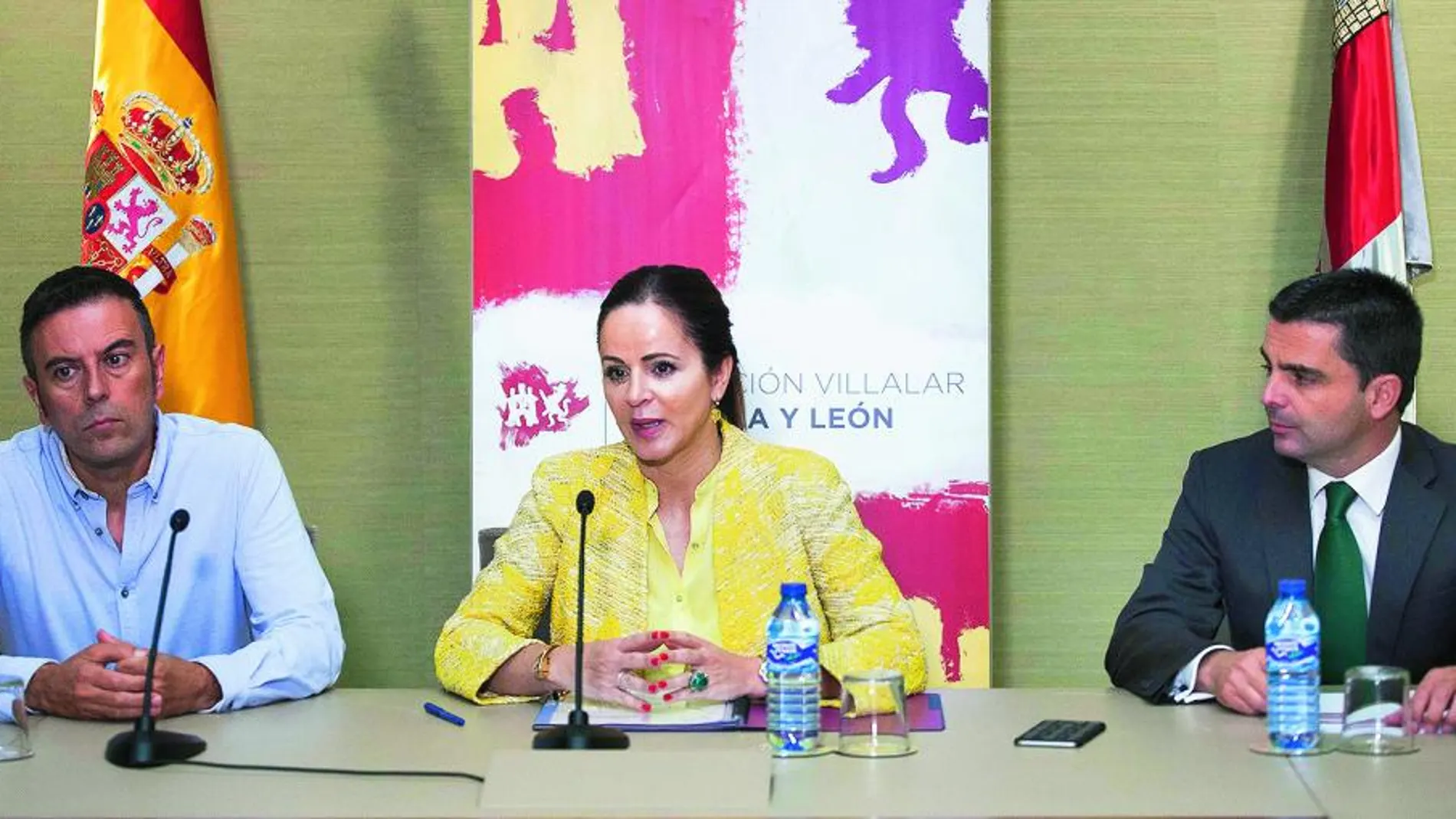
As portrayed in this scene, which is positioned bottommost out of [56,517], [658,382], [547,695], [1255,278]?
[547,695]

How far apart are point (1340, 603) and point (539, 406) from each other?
1.88 metres

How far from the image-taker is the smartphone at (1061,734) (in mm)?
2346

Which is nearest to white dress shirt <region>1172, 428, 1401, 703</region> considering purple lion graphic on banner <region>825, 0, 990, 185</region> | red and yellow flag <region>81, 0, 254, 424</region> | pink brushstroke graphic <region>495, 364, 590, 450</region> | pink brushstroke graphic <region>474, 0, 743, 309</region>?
purple lion graphic on banner <region>825, 0, 990, 185</region>

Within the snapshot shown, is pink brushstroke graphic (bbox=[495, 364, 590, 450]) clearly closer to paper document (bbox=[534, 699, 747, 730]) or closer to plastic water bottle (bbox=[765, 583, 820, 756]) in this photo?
paper document (bbox=[534, 699, 747, 730])

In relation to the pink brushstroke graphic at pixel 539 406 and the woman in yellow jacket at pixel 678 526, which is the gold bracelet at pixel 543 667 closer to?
the woman in yellow jacket at pixel 678 526

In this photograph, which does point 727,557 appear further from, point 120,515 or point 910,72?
point 910,72

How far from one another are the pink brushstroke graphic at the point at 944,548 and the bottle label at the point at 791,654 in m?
1.60

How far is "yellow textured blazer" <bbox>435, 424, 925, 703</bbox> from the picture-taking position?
2969mm

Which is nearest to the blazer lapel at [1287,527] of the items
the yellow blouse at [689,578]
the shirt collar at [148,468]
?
the yellow blouse at [689,578]

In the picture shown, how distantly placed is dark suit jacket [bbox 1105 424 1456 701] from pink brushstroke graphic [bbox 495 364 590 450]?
4.89 feet

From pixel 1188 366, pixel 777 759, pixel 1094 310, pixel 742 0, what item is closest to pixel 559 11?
pixel 742 0

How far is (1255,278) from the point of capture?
173 inches

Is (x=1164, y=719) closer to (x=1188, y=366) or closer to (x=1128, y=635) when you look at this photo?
(x=1128, y=635)

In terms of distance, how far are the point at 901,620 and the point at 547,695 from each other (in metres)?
0.62
